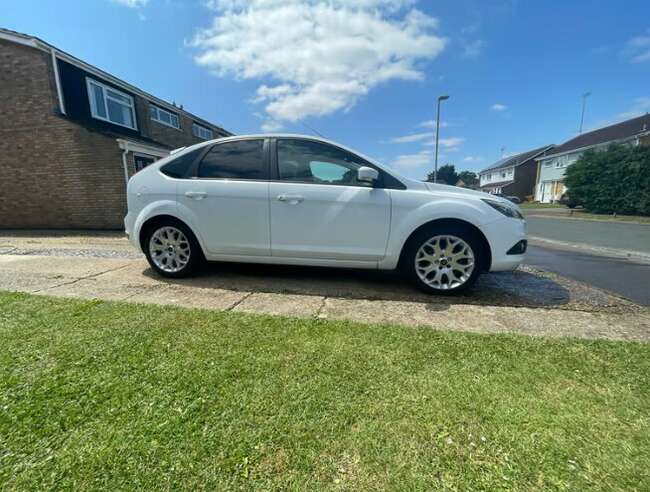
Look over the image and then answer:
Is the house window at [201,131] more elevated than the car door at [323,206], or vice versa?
the house window at [201,131]

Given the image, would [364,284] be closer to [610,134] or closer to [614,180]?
[614,180]

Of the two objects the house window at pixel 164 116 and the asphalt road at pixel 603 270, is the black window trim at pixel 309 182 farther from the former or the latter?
the house window at pixel 164 116

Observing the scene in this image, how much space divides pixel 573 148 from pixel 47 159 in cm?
4696

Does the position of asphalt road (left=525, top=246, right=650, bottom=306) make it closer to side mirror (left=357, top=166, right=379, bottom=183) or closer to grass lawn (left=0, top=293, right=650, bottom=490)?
grass lawn (left=0, top=293, right=650, bottom=490)

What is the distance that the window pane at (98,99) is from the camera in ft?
37.1

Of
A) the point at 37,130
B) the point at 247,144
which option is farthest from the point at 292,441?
the point at 37,130

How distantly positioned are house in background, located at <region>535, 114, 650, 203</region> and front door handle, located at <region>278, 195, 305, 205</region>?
34333mm

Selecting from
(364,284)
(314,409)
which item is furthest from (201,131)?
(314,409)

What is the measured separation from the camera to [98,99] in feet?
38.0

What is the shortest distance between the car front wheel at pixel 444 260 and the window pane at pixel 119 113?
Answer: 553 inches

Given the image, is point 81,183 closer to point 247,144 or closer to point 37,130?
point 37,130

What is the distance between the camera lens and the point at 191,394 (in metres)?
1.74

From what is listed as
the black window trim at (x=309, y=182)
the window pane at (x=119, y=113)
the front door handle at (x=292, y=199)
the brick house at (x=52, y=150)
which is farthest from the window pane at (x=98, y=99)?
the front door handle at (x=292, y=199)

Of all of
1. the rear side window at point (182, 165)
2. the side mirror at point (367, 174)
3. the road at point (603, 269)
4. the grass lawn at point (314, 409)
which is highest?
the rear side window at point (182, 165)
